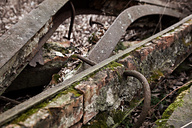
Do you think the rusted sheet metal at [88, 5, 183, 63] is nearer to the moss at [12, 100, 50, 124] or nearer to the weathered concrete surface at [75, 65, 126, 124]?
the weathered concrete surface at [75, 65, 126, 124]

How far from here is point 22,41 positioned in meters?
1.85

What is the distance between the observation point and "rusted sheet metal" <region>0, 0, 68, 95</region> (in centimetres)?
170

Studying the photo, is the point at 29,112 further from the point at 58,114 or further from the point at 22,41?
the point at 22,41

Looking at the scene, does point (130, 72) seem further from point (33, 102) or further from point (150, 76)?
point (33, 102)

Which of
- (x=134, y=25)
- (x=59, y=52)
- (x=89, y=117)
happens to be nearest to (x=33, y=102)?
(x=89, y=117)

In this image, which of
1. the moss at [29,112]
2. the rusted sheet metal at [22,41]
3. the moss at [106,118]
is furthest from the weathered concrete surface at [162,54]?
the rusted sheet metal at [22,41]

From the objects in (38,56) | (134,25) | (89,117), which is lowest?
(89,117)

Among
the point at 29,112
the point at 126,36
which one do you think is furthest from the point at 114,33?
the point at 126,36

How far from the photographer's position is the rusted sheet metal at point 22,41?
66.7 inches

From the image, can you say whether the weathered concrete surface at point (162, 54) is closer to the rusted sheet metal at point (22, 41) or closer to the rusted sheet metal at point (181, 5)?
the rusted sheet metal at point (22, 41)

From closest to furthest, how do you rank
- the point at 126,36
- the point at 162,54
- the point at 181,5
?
the point at 162,54 → the point at 181,5 → the point at 126,36

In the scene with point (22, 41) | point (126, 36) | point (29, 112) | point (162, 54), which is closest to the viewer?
point (29, 112)

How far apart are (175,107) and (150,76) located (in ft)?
2.16

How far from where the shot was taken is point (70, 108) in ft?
3.91
